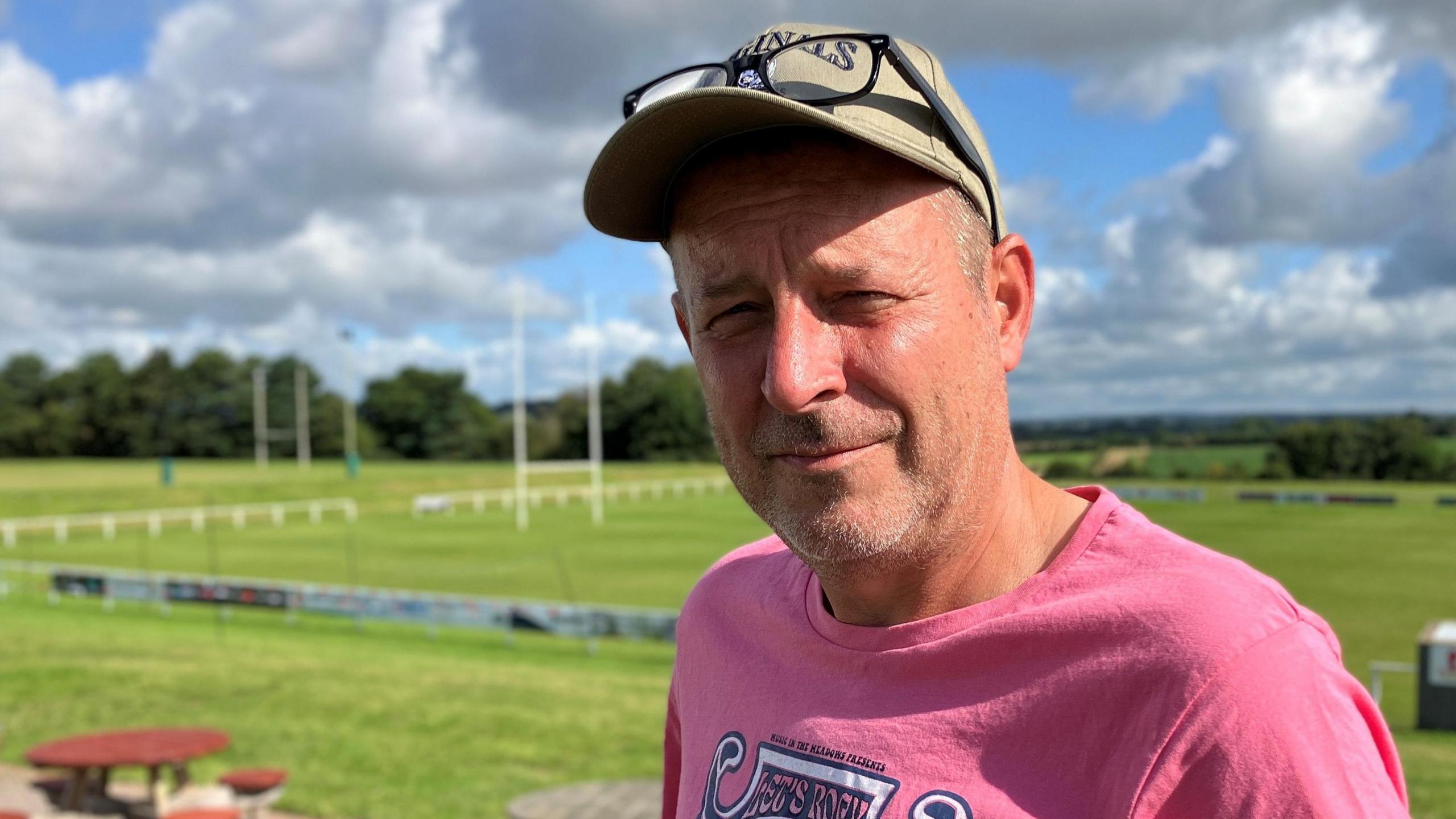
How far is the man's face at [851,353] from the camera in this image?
132 cm

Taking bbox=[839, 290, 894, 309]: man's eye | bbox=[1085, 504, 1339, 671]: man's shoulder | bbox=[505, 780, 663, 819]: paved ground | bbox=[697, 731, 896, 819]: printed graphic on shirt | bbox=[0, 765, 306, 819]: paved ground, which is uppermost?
bbox=[839, 290, 894, 309]: man's eye

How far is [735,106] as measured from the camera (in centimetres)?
132

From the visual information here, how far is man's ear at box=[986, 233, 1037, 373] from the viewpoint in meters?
1.47

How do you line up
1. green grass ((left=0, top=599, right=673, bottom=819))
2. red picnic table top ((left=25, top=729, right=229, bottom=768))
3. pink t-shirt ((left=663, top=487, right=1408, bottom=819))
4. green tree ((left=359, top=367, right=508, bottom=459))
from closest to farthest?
pink t-shirt ((left=663, top=487, right=1408, bottom=819)) → red picnic table top ((left=25, top=729, right=229, bottom=768)) → green grass ((left=0, top=599, right=673, bottom=819)) → green tree ((left=359, top=367, right=508, bottom=459))

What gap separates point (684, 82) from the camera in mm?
1491

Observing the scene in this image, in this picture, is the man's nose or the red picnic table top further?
the red picnic table top

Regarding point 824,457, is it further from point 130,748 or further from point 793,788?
point 130,748

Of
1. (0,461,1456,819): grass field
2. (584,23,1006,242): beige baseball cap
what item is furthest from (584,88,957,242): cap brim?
(0,461,1456,819): grass field

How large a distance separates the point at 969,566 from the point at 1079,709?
0.24m

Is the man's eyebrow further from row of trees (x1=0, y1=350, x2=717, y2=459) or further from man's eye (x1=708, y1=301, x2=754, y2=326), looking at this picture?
row of trees (x1=0, y1=350, x2=717, y2=459)

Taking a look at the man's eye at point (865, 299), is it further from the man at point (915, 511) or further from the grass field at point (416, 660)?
the grass field at point (416, 660)

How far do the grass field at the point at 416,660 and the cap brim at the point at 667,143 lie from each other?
6994 millimetres

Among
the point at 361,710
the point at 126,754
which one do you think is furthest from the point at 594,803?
the point at 361,710

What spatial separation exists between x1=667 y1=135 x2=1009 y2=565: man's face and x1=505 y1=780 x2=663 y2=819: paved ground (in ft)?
14.0
